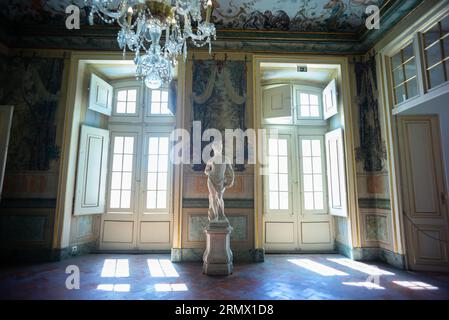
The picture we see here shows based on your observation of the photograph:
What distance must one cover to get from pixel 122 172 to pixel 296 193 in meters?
3.66

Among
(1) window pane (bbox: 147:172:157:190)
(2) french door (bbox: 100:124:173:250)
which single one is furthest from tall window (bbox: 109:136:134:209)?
(1) window pane (bbox: 147:172:157:190)

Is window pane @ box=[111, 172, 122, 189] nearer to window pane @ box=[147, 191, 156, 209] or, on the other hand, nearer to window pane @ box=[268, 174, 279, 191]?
window pane @ box=[147, 191, 156, 209]

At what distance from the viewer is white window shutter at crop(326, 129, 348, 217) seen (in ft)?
15.8

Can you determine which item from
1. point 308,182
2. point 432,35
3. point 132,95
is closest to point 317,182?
point 308,182

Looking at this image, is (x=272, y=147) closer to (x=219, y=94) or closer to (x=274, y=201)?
(x=274, y=201)

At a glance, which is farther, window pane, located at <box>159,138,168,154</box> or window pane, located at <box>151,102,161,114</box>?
window pane, located at <box>151,102,161,114</box>

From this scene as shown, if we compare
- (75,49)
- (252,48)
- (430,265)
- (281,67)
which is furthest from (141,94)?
(430,265)

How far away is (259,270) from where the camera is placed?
155 inches

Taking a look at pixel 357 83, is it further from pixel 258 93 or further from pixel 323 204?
pixel 323 204

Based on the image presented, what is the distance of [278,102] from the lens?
5.60m

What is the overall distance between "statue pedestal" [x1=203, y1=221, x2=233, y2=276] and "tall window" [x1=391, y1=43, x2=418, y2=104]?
11.3ft

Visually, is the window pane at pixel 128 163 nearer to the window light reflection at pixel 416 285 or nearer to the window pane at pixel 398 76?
the window light reflection at pixel 416 285

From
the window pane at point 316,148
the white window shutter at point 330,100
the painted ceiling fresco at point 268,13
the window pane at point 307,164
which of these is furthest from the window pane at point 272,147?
the painted ceiling fresco at point 268,13
